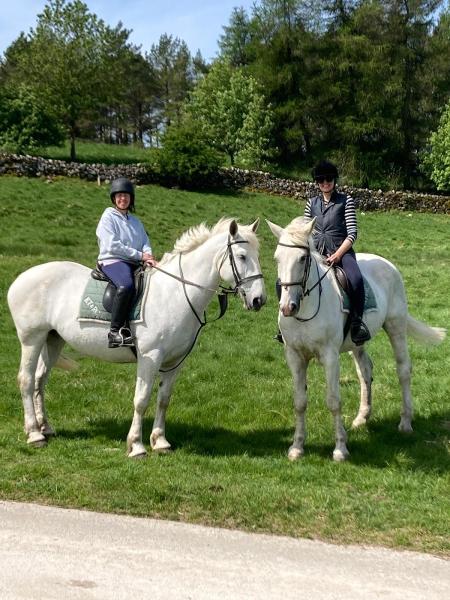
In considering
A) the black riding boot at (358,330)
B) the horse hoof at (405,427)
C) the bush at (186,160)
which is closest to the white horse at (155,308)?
the black riding boot at (358,330)

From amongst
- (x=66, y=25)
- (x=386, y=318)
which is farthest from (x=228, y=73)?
(x=386, y=318)

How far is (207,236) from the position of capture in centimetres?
736

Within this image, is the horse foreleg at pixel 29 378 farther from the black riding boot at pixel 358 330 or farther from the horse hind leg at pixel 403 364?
the horse hind leg at pixel 403 364

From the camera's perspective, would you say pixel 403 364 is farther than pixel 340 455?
Yes

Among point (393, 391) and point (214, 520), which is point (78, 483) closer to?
point (214, 520)

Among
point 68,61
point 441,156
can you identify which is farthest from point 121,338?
point 441,156

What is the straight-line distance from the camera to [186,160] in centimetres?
3250

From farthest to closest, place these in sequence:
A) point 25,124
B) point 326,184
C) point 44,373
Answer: point 25,124
point 44,373
point 326,184

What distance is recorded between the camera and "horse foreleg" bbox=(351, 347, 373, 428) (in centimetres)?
866

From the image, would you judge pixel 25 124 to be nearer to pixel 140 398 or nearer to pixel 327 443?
pixel 140 398

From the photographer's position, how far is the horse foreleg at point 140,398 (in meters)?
7.17

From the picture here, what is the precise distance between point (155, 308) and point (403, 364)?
3846 mm

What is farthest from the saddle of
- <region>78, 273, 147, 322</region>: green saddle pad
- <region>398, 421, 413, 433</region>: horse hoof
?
<region>398, 421, 413, 433</region>: horse hoof

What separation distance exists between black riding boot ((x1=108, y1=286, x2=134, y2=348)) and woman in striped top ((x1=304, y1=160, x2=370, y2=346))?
98.3 inches
